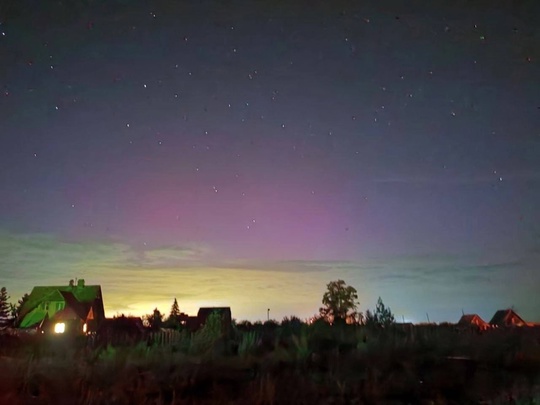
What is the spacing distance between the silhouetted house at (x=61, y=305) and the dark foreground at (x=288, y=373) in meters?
43.2

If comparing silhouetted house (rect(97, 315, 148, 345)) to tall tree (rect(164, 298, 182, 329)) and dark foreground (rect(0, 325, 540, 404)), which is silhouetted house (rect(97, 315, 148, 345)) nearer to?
tall tree (rect(164, 298, 182, 329))

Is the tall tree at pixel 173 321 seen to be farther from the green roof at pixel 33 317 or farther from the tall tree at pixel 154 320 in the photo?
the green roof at pixel 33 317

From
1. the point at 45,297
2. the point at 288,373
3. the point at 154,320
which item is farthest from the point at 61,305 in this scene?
the point at 288,373

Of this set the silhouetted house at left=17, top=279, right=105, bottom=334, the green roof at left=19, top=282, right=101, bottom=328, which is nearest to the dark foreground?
the silhouetted house at left=17, top=279, right=105, bottom=334

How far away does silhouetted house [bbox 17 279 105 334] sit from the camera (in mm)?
56094

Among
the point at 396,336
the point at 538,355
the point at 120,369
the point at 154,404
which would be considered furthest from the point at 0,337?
the point at 538,355

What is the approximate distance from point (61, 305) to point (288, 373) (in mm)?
52627

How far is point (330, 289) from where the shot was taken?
31219 millimetres

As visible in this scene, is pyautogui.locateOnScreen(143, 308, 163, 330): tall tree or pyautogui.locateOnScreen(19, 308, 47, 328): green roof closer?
pyautogui.locateOnScreen(143, 308, 163, 330): tall tree

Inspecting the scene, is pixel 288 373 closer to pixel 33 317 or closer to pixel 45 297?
pixel 33 317

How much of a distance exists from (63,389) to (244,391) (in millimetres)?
2984

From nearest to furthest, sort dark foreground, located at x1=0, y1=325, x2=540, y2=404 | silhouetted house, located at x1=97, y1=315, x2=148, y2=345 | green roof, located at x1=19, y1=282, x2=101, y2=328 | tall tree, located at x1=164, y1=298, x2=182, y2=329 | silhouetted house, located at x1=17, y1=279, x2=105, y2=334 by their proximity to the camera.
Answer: dark foreground, located at x1=0, y1=325, x2=540, y2=404
silhouetted house, located at x1=97, y1=315, x2=148, y2=345
tall tree, located at x1=164, y1=298, x2=182, y2=329
silhouetted house, located at x1=17, y1=279, x2=105, y2=334
green roof, located at x1=19, y1=282, x2=101, y2=328

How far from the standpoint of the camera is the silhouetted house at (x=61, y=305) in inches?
2208

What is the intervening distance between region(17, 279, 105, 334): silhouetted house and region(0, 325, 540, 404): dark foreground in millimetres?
43160
